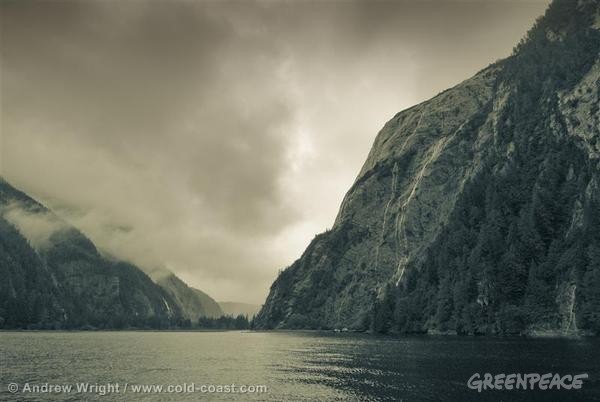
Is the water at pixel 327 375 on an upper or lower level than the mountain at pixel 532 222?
lower

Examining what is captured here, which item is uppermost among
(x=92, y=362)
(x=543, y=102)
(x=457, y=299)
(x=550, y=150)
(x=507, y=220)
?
(x=543, y=102)

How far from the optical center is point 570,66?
16688 cm

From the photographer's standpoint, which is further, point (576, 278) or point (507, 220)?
point (507, 220)

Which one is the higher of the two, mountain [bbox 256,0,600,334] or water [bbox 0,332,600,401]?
mountain [bbox 256,0,600,334]

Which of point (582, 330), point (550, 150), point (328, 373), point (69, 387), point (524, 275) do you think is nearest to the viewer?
point (69, 387)

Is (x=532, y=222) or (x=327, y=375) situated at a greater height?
(x=532, y=222)

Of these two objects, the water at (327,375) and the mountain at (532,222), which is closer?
the water at (327,375)

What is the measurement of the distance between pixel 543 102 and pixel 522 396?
163974 mm

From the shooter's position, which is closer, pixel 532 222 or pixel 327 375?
pixel 327 375

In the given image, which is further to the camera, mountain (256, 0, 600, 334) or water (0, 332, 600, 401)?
mountain (256, 0, 600, 334)

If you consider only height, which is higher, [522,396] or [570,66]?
[570,66]

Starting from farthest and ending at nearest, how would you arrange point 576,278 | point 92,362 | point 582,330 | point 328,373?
point 576,278 → point 582,330 → point 92,362 → point 328,373

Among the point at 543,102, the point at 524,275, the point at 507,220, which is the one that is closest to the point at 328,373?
the point at 524,275

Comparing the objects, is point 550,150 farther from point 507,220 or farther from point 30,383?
point 30,383
